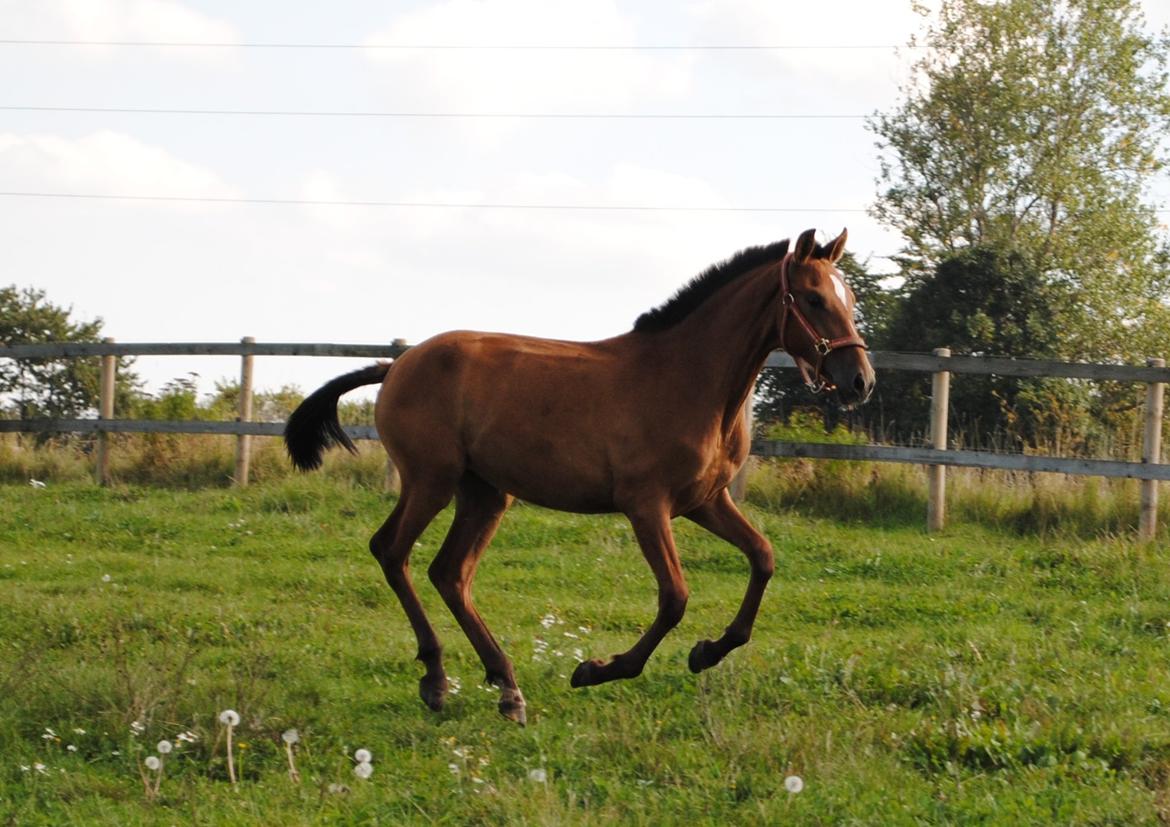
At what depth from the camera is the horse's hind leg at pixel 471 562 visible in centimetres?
651

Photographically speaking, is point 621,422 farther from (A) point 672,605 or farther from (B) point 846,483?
(B) point 846,483

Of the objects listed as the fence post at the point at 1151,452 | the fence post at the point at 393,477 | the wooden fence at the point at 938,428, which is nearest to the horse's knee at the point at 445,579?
the wooden fence at the point at 938,428

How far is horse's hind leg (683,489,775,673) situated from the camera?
6.32 m

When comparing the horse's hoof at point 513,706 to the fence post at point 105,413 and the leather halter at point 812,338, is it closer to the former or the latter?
the leather halter at point 812,338

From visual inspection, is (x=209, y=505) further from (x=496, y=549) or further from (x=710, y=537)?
(x=710, y=537)

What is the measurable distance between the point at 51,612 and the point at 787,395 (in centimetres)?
1327

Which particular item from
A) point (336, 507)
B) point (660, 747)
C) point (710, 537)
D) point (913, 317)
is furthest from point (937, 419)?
point (913, 317)

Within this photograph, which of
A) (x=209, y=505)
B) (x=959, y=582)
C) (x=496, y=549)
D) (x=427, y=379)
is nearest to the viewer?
(x=427, y=379)

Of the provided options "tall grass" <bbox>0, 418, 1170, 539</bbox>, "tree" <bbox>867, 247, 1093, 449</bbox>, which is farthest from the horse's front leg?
"tree" <bbox>867, 247, 1093, 449</bbox>

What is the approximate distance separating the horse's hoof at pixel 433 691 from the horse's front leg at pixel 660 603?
633 mm

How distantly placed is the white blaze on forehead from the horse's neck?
0.31 meters

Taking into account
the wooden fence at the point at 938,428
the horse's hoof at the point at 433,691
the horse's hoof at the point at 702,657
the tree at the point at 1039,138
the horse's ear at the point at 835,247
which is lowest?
the horse's hoof at the point at 433,691

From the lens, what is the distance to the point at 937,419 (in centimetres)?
1236

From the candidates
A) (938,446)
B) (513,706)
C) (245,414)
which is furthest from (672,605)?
(245,414)
